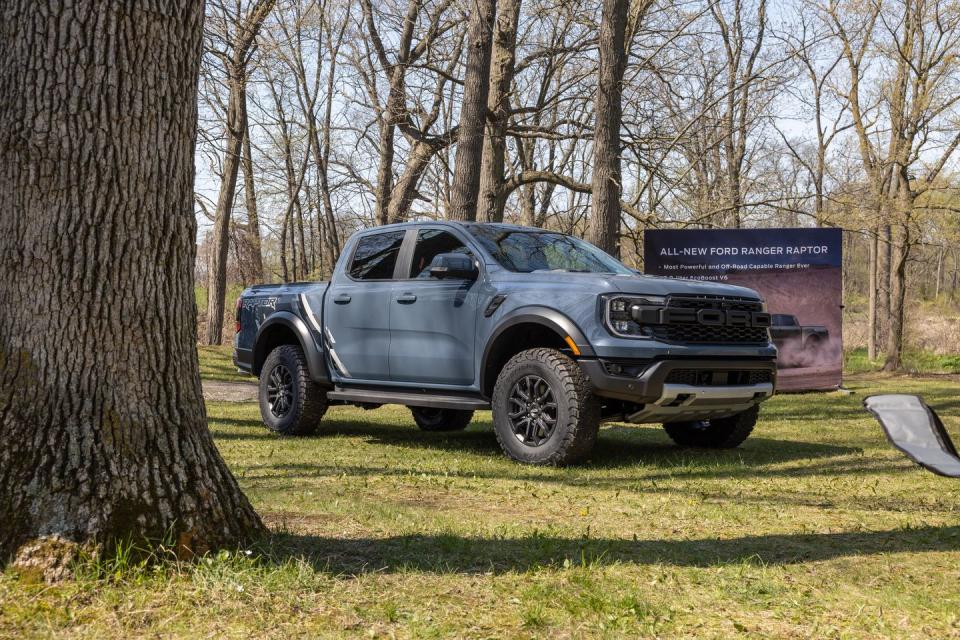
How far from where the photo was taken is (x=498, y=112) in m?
15.9

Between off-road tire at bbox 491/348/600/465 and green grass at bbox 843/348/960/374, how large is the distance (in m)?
18.0

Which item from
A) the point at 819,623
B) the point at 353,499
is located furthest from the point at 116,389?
the point at 819,623

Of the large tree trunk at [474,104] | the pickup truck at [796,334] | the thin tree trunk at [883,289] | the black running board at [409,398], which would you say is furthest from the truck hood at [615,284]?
the thin tree trunk at [883,289]

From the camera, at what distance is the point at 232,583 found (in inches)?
148

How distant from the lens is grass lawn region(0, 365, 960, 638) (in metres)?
3.55

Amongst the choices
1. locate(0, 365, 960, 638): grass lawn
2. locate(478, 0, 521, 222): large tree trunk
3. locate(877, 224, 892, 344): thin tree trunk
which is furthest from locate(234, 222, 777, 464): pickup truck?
locate(877, 224, 892, 344): thin tree trunk

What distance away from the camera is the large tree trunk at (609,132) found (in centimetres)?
1380

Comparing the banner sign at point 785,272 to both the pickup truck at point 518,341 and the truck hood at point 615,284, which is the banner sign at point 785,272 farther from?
the truck hood at point 615,284

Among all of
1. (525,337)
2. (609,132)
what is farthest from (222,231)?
(525,337)

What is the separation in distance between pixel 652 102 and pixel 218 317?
1365cm

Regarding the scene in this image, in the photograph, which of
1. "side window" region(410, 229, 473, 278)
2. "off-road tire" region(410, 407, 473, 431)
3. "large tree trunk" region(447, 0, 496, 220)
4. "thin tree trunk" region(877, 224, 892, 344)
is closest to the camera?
"side window" region(410, 229, 473, 278)

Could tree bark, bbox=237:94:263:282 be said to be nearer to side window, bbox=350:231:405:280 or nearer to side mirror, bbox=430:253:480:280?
side window, bbox=350:231:405:280

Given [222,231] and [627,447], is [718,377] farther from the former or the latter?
[222,231]

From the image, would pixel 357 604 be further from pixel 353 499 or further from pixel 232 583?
pixel 353 499
